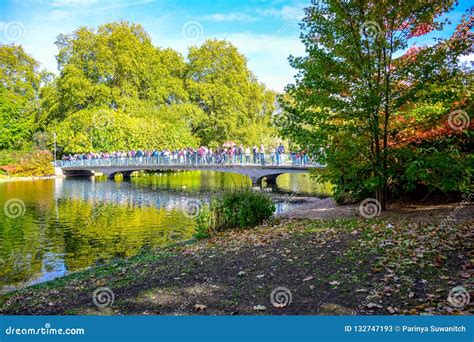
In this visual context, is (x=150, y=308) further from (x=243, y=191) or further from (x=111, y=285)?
(x=243, y=191)

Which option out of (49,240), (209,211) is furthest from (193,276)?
(49,240)

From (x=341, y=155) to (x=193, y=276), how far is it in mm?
5593

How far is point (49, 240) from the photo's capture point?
14.6 metres

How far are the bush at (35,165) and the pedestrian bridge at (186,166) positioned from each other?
2044 millimetres

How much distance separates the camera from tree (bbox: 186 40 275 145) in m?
50.6
